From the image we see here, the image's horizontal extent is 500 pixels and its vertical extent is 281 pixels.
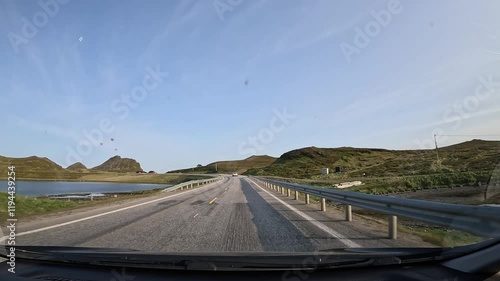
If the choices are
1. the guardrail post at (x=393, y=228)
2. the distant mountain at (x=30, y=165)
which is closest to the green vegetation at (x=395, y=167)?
the guardrail post at (x=393, y=228)

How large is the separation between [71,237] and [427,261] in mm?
7243

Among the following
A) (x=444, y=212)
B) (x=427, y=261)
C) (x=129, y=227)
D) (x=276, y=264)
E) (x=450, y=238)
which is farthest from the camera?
(x=129, y=227)

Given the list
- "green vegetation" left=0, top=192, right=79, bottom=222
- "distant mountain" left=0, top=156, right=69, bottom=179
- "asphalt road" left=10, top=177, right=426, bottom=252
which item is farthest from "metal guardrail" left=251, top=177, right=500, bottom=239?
"green vegetation" left=0, top=192, right=79, bottom=222

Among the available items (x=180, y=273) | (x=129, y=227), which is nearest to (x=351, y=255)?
(x=180, y=273)

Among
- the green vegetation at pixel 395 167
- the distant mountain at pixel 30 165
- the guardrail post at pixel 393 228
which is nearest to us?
the guardrail post at pixel 393 228

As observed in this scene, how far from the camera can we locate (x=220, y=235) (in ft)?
26.9

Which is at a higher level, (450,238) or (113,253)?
(113,253)

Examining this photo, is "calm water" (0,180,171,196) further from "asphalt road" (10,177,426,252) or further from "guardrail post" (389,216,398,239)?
"guardrail post" (389,216,398,239)

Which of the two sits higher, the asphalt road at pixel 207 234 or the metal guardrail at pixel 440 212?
the metal guardrail at pixel 440 212

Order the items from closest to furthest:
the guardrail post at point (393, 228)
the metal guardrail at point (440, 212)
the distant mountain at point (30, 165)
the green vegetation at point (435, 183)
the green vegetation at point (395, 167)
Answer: the metal guardrail at point (440, 212), the guardrail post at point (393, 228), the distant mountain at point (30, 165), the green vegetation at point (435, 183), the green vegetation at point (395, 167)

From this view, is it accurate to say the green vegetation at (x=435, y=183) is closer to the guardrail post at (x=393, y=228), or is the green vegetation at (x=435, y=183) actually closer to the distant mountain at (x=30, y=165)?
the guardrail post at (x=393, y=228)

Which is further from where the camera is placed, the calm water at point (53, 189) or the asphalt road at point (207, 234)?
the calm water at point (53, 189)

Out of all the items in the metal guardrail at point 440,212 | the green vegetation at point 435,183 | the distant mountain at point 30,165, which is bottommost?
the green vegetation at point 435,183

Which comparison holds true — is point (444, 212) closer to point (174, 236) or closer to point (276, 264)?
point (276, 264)
